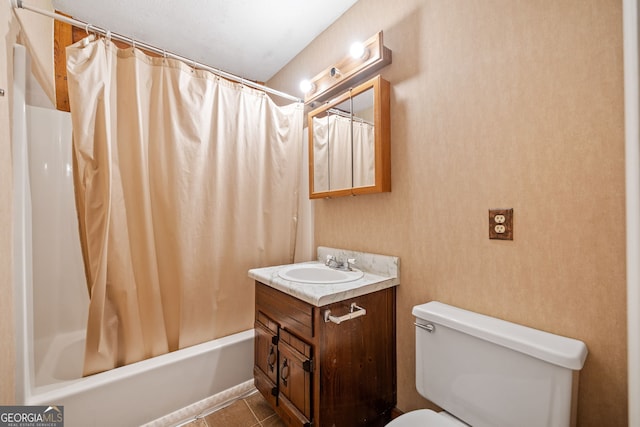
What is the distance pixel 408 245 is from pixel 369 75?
990 millimetres

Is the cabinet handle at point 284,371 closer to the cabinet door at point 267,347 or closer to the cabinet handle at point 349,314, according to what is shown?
the cabinet door at point 267,347

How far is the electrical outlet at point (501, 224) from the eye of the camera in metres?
0.97

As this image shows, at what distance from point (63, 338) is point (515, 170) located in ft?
9.16

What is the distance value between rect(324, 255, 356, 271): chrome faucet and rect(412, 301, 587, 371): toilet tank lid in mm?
501

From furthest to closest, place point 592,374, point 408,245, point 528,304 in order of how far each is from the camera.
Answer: point 408,245 → point 528,304 → point 592,374

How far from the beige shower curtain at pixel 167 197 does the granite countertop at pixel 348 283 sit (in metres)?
0.41

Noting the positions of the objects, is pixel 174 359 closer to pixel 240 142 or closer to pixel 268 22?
pixel 240 142

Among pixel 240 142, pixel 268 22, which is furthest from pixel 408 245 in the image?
pixel 268 22

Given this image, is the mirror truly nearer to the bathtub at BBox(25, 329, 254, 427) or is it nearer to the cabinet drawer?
the cabinet drawer

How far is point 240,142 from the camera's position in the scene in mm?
1761

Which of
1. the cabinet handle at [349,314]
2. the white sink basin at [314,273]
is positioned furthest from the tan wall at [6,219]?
the cabinet handle at [349,314]

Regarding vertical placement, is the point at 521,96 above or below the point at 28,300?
above

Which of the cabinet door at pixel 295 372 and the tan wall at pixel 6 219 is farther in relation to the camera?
the cabinet door at pixel 295 372

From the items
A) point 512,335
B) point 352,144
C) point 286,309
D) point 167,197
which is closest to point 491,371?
point 512,335
